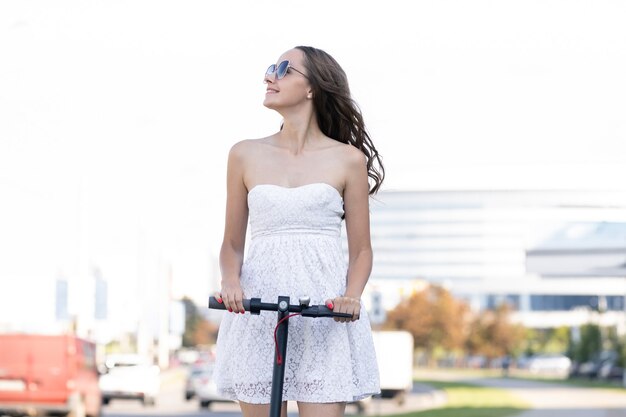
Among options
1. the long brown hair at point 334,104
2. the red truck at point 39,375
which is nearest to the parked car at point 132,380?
the red truck at point 39,375

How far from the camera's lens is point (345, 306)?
402 cm

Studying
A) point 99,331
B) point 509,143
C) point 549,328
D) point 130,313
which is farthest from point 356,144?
point 549,328

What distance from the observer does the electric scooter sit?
3.95 metres

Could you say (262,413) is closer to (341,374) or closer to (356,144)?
(341,374)

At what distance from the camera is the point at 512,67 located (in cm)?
4872

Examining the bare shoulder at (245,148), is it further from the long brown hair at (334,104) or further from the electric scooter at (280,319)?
the electric scooter at (280,319)

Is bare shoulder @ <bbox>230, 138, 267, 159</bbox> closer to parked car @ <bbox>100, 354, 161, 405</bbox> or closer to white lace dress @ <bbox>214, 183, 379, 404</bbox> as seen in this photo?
white lace dress @ <bbox>214, 183, 379, 404</bbox>

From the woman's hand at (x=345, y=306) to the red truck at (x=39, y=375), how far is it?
19.6m

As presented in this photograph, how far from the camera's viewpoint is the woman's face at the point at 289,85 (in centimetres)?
441

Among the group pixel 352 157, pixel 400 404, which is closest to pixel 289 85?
pixel 352 157

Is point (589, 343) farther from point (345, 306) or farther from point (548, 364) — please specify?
point (345, 306)

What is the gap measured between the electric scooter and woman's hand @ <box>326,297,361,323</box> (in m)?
0.02

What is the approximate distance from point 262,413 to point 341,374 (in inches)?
9.9

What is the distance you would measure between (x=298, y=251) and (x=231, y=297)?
265mm
